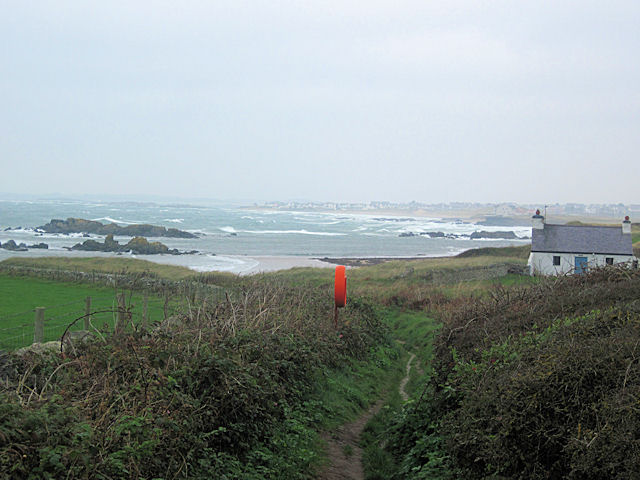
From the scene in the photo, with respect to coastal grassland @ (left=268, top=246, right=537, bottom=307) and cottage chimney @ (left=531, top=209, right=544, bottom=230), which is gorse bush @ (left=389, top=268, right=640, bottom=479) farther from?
cottage chimney @ (left=531, top=209, right=544, bottom=230)

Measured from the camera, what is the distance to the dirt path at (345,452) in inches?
330

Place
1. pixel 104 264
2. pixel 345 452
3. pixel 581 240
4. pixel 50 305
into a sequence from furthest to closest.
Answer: pixel 104 264, pixel 581 240, pixel 50 305, pixel 345 452

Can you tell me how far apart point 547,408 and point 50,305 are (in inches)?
890

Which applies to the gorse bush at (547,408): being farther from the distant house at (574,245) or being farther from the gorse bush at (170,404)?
the distant house at (574,245)

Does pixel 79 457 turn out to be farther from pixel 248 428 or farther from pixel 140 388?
pixel 248 428

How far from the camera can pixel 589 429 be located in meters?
5.30

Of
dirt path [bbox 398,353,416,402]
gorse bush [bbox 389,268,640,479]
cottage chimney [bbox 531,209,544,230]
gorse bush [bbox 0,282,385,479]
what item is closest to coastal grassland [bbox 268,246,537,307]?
cottage chimney [bbox 531,209,544,230]

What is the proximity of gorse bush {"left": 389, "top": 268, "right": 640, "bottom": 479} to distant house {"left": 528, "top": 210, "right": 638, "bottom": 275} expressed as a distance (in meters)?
30.8

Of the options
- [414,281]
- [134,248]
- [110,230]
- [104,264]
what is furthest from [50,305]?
[110,230]

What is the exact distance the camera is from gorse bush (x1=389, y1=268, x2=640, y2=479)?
510 centimetres

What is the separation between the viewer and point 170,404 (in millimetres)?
6730

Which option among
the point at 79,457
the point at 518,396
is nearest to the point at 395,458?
the point at 518,396

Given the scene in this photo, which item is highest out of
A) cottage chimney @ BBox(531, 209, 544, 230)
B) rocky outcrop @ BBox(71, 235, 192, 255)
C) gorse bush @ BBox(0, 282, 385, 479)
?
cottage chimney @ BBox(531, 209, 544, 230)

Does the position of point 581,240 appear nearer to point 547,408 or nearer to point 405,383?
point 405,383
